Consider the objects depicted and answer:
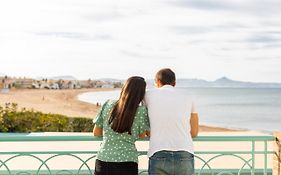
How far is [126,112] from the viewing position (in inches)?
153

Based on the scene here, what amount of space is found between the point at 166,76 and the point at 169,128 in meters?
0.37

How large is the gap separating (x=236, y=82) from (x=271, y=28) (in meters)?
94.0

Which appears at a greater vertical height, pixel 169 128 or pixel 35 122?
pixel 169 128

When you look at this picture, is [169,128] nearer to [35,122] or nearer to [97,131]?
[97,131]

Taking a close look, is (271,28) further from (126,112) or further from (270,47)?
(126,112)

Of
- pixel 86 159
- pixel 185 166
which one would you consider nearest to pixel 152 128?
pixel 185 166

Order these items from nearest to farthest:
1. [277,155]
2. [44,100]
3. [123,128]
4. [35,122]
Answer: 1. [123,128]
2. [277,155]
3. [35,122]
4. [44,100]

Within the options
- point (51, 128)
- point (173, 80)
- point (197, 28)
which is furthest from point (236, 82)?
point (173, 80)

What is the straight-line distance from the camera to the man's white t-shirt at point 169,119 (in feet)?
12.9

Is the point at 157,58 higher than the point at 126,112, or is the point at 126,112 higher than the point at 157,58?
the point at 157,58

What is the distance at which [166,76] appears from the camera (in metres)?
3.95

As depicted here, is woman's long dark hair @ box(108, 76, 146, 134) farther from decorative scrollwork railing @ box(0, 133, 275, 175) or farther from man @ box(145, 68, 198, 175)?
decorative scrollwork railing @ box(0, 133, 275, 175)

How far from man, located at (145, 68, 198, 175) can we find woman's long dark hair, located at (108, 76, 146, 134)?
4.4 inches

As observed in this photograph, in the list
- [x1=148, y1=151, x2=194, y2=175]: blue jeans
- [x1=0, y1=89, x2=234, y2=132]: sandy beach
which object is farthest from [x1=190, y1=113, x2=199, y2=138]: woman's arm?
[x1=0, y1=89, x2=234, y2=132]: sandy beach
